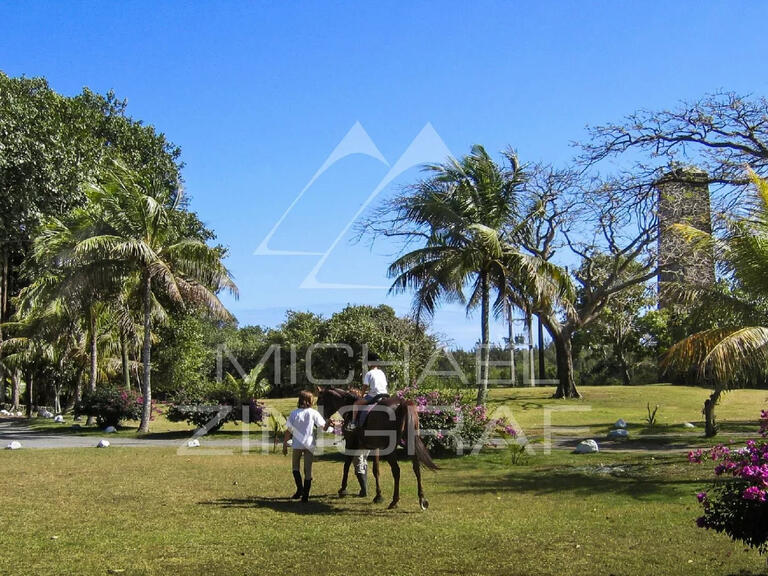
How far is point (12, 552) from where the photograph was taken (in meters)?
7.10

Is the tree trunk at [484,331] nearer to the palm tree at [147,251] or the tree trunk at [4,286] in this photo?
the palm tree at [147,251]

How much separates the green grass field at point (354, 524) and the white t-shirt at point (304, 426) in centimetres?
85

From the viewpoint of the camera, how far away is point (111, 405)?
24.5 metres

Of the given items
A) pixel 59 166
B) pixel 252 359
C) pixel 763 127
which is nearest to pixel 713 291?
pixel 763 127

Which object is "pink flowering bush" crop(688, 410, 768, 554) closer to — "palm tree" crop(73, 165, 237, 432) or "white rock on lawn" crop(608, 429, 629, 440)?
"white rock on lawn" crop(608, 429, 629, 440)

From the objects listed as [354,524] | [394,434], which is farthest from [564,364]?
[354,524]

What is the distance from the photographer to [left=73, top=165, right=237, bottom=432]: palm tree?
2134cm

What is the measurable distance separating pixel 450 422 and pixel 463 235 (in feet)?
20.5

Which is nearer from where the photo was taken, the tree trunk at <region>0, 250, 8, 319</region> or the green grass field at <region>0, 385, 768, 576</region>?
the green grass field at <region>0, 385, 768, 576</region>

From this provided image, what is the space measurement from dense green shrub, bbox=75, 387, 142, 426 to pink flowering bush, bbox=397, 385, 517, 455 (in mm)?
11852

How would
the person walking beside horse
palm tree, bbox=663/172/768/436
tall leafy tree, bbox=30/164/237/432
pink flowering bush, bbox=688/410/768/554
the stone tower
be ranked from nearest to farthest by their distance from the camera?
1. pink flowering bush, bbox=688/410/768/554
2. the person walking beside horse
3. palm tree, bbox=663/172/768/436
4. the stone tower
5. tall leafy tree, bbox=30/164/237/432

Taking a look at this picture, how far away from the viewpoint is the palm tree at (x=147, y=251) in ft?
70.0

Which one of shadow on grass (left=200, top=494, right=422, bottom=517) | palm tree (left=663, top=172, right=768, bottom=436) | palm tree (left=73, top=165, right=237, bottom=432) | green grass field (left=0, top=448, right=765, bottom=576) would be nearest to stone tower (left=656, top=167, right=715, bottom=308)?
palm tree (left=663, top=172, right=768, bottom=436)

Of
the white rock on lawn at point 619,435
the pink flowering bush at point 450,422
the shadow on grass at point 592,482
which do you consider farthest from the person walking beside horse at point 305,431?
the white rock on lawn at point 619,435
